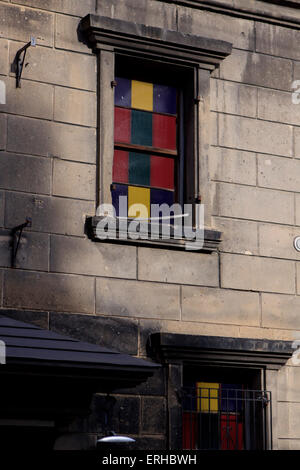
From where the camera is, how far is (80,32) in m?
11.9

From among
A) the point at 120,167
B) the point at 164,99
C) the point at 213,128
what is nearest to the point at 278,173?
the point at 213,128

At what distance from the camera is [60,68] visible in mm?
11711

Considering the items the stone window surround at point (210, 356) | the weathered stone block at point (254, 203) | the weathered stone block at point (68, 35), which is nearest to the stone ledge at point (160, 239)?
the weathered stone block at point (254, 203)

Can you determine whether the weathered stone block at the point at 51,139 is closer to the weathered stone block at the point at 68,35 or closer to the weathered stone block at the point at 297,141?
the weathered stone block at the point at 68,35

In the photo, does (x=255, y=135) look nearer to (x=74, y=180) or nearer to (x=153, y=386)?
(x=74, y=180)

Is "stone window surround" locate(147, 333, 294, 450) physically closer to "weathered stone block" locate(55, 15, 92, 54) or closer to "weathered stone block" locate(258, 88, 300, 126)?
"weathered stone block" locate(258, 88, 300, 126)

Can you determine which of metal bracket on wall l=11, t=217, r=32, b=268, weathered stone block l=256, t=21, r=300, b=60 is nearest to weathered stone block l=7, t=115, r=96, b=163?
metal bracket on wall l=11, t=217, r=32, b=268

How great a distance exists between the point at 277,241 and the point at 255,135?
1321mm

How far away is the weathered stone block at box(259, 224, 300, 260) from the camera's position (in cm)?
1241

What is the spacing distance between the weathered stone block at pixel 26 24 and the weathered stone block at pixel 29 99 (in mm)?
475

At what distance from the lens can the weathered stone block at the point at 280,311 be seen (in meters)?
12.2

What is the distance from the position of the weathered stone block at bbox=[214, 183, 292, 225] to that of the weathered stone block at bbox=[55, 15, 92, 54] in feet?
7.52

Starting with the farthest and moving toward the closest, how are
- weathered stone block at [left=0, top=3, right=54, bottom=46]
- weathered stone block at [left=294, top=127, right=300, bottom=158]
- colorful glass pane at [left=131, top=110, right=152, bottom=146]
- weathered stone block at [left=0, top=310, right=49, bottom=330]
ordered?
weathered stone block at [left=294, top=127, right=300, bottom=158], colorful glass pane at [left=131, top=110, right=152, bottom=146], weathered stone block at [left=0, top=3, right=54, bottom=46], weathered stone block at [left=0, top=310, right=49, bottom=330]
